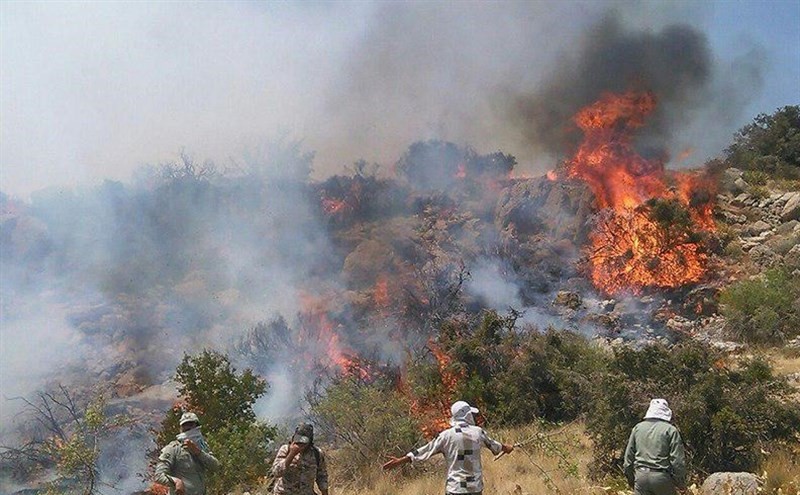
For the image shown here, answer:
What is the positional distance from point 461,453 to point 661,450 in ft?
7.09

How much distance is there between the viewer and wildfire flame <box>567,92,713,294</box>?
81.8 feet

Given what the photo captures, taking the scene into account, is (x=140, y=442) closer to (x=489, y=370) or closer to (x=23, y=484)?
(x=23, y=484)

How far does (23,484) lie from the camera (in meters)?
17.2

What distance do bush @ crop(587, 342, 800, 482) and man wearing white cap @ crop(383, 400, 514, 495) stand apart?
4661 millimetres

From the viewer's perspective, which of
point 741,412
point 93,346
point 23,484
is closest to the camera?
point 741,412

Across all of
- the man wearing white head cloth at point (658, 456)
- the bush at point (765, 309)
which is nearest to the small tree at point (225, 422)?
the man wearing white head cloth at point (658, 456)

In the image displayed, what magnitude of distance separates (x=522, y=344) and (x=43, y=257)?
2635cm

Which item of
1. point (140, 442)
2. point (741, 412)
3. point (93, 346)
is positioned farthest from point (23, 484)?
point (741, 412)

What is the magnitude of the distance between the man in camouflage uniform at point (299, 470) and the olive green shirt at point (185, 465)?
99cm

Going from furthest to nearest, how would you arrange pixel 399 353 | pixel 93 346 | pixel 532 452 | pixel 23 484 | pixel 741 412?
pixel 93 346 → pixel 399 353 → pixel 23 484 → pixel 532 452 → pixel 741 412

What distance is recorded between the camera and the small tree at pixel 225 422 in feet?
37.6

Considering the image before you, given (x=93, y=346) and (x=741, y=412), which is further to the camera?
(x=93, y=346)

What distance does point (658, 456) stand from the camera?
6.20m

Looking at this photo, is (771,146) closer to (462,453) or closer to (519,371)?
(519,371)
